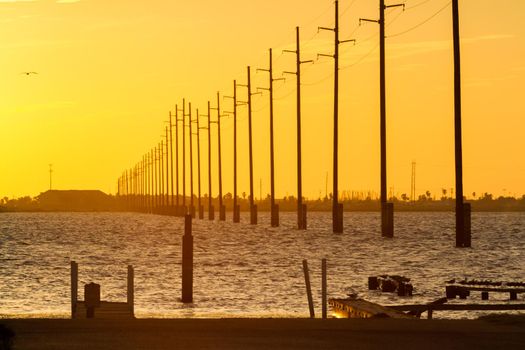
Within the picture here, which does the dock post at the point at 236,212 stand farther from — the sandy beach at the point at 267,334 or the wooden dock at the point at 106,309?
the sandy beach at the point at 267,334

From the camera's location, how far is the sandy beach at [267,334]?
19672mm

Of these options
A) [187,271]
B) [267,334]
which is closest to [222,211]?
[187,271]

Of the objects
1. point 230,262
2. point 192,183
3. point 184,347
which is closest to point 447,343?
point 184,347

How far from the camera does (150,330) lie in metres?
22.0

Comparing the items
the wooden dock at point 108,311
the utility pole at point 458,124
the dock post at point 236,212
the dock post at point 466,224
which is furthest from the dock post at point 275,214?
the wooden dock at point 108,311

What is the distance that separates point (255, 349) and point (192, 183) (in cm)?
17864

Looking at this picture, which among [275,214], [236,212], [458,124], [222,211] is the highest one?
[458,124]

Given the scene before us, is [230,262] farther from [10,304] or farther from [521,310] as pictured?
[521,310]

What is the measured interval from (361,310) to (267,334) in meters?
6.66

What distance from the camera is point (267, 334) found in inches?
841

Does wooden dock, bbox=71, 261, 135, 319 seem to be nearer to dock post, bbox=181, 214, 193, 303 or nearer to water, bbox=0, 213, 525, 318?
water, bbox=0, 213, 525, 318

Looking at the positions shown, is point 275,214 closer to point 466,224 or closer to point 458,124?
point 466,224

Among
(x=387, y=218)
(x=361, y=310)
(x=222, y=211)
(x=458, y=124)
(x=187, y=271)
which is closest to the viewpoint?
(x=361, y=310)

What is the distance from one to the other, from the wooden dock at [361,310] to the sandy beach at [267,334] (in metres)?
2.22
